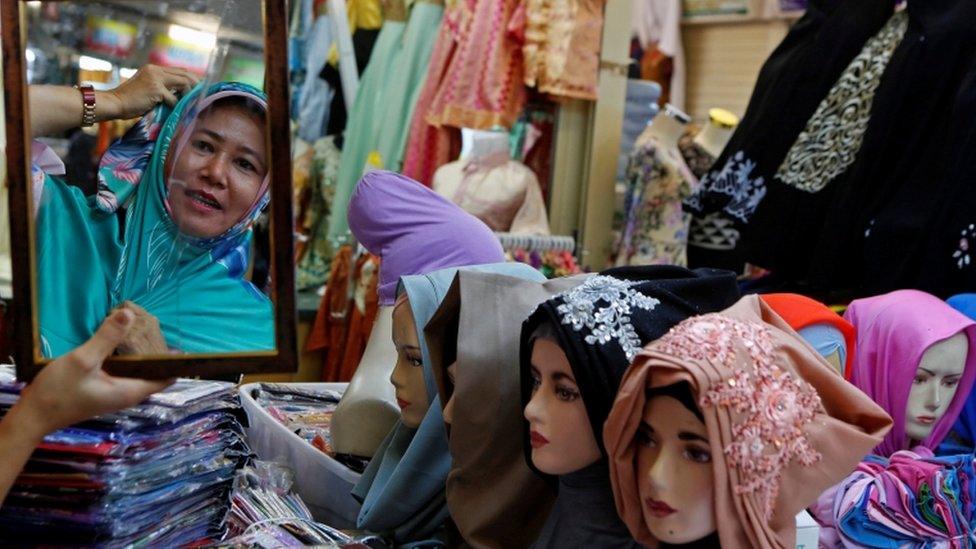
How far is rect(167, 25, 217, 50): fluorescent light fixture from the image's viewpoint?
3.94 feet

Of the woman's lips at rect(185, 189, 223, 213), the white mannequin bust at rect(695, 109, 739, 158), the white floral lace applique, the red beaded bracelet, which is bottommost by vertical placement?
the white floral lace applique

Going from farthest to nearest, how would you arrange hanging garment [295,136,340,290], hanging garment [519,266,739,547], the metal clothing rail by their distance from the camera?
hanging garment [295,136,340,290] < the metal clothing rail < hanging garment [519,266,739,547]

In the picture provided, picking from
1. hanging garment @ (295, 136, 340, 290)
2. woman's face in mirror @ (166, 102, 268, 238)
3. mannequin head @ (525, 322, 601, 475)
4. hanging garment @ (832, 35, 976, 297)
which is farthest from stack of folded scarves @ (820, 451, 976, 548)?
hanging garment @ (295, 136, 340, 290)

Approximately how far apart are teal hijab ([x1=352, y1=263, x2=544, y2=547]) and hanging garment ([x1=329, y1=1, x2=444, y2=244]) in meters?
2.46

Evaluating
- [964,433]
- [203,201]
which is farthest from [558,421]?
[964,433]

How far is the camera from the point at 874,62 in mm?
2867

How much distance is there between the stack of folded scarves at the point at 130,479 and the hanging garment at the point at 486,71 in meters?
2.47

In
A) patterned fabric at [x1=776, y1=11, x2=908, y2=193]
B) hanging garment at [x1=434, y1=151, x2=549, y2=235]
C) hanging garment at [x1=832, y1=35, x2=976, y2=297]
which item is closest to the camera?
hanging garment at [x1=832, y1=35, x2=976, y2=297]

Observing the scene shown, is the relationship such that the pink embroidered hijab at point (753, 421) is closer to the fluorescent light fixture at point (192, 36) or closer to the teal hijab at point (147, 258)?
the teal hijab at point (147, 258)

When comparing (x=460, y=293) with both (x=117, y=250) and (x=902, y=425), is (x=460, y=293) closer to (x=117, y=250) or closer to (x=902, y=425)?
(x=117, y=250)

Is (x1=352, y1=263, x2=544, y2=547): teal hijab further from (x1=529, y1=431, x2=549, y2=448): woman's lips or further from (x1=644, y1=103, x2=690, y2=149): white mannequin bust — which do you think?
(x1=644, y1=103, x2=690, y2=149): white mannequin bust

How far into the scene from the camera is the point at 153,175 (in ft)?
4.09

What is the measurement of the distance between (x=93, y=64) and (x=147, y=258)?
9.4 inches

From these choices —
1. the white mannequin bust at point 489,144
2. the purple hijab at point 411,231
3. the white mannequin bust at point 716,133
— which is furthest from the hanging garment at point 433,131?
the purple hijab at point 411,231
